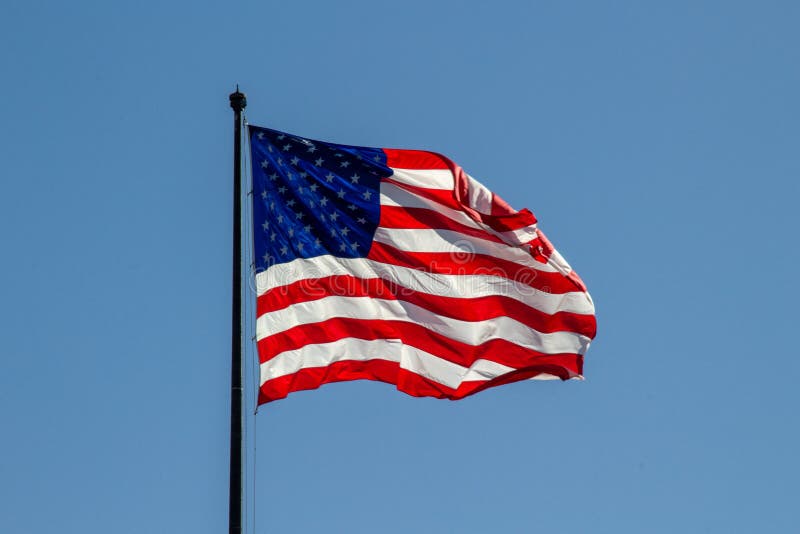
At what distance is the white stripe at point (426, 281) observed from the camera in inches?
917

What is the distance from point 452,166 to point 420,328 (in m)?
3.17

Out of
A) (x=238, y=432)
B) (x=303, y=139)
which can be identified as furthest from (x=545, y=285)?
(x=238, y=432)

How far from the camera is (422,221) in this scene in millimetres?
25125

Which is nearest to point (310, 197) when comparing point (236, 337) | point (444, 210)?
point (444, 210)

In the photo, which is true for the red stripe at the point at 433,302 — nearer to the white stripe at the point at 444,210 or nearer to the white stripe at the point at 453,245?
the white stripe at the point at 453,245

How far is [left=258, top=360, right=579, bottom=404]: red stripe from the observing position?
2236 centimetres

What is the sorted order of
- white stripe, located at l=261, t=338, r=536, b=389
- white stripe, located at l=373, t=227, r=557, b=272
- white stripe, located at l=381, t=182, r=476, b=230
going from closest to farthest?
white stripe, located at l=261, t=338, r=536, b=389, white stripe, located at l=373, t=227, r=557, b=272, white stripe, located at l=381, t=182, r=476, b=230

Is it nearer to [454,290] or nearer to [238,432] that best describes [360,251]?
[454,290]

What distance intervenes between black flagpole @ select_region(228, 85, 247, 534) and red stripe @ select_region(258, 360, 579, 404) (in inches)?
94.2

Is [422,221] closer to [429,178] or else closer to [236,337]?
[429,178]

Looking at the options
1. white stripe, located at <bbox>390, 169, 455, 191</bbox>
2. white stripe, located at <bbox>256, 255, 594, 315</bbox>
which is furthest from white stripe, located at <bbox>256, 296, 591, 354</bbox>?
white stripe, located at <bbox>390, 169, 455, 191</bbox>

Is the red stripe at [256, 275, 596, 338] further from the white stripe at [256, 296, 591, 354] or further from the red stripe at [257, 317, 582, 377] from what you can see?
the red stripe at [257, 317, 582, 377]

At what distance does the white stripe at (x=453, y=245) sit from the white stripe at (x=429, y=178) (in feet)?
2.73

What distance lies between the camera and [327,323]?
2333cm
